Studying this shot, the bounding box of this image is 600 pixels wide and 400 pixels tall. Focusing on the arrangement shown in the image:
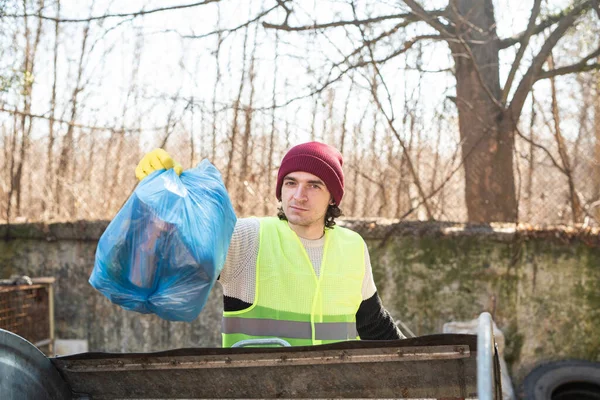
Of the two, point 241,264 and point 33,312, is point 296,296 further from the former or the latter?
point 33,312

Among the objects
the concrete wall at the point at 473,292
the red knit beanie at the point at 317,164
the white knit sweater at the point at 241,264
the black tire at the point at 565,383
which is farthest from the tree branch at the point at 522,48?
the white knit sweater at the point at 241,264

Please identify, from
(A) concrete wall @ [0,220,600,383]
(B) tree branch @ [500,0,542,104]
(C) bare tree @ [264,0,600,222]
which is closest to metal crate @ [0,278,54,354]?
(A) concrete wall @ [0,220,600,383]

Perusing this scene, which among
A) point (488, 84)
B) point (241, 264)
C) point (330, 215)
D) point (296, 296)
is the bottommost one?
point (296, 296)

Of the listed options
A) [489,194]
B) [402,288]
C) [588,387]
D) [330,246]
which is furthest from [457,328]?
[330,246]

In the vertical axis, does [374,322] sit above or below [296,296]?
below

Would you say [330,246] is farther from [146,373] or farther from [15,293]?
[15,293]

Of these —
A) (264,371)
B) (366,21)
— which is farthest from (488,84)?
(264,371)

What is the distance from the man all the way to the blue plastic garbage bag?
0.53 metres

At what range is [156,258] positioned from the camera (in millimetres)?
1801

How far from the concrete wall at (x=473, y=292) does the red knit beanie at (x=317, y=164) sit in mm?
3067

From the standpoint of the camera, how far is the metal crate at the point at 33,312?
18.2 ft

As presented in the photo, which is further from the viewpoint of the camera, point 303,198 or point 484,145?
point 484,145

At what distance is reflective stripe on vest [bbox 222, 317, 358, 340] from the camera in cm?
239

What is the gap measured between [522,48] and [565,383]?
10.0 ft
